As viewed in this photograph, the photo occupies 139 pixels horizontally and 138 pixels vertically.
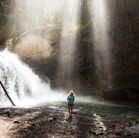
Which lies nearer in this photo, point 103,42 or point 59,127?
point 59,127

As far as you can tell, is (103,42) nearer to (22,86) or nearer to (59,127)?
(22,86)

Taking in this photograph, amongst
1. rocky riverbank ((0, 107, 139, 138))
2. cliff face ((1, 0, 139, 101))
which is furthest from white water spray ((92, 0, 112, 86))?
rocky riverbank ((0, 107, 139, 138))

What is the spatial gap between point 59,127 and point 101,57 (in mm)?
22667

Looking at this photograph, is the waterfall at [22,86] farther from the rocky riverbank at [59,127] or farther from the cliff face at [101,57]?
the rocky riverbank at [59,127]

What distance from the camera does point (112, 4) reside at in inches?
1428

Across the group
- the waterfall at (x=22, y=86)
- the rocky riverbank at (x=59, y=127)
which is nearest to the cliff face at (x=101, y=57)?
the waterfall at (x=22, y=86)

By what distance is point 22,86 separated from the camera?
37.3 m

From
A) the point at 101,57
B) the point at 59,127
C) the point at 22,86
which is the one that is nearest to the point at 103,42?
the point at 101,57

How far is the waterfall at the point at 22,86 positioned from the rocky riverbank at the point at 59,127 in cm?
1191

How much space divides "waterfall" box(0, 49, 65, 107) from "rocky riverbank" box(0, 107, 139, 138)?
11.9 m

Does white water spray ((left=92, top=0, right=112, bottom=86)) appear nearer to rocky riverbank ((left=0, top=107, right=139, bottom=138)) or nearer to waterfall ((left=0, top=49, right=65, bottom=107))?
waterfall ((left=0, top=49, right=65, bottom=107))

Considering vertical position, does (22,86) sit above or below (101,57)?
below

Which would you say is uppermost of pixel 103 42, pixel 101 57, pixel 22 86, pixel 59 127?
pixel 103 42

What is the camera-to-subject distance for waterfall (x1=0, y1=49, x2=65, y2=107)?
33438mm
